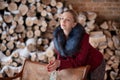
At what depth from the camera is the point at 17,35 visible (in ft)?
11.7

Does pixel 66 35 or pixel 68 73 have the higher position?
pixel 66 35

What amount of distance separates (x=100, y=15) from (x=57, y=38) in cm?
182

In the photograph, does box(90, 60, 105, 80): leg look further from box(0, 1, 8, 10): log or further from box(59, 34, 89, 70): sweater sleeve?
box(0, 1, 8, 10): log

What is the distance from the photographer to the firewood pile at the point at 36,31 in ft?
11.5

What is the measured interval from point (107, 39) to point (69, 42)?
5.33ft

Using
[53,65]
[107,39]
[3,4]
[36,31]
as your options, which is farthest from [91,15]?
[53,65]

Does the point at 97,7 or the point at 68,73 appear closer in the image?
the point at 68,73

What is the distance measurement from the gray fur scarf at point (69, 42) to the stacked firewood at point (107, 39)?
143 centimetres

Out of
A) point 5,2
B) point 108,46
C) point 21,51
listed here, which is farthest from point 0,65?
point 108,46

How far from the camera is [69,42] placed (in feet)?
6.77

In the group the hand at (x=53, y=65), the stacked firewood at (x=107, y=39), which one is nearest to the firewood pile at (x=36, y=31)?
the stacked firewood at (x=107, y=39)

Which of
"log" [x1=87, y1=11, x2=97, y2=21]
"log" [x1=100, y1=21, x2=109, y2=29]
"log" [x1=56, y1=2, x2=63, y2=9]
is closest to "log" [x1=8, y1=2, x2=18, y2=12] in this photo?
"log" [x1=56, y1=2, x2=63, y2=9]

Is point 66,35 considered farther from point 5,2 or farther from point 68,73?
point 5,2

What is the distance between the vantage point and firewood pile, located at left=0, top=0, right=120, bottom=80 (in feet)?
11.5
